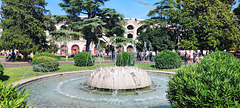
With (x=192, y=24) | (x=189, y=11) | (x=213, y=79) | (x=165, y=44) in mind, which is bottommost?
(x=213, y=79)

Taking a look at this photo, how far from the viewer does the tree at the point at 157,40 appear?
2247 centimetres

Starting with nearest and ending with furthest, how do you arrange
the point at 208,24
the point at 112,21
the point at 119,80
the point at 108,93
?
the point at 108,93, the point at 119,80, the point at 208,24, the point at 112,21

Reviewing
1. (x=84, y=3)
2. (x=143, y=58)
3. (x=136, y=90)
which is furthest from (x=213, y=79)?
(x=84, y=3)

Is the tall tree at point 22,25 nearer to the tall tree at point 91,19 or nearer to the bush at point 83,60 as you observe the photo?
the tall tree at point 91,19

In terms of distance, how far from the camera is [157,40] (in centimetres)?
2256

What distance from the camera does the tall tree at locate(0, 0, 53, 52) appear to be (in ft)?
60.0

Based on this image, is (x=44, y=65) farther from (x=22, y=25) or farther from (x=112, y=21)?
(x=112, y=21)

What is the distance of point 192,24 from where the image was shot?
794 inches

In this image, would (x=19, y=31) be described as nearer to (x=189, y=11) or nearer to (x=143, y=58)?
(x=143, y=58)

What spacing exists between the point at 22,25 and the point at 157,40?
1661cm

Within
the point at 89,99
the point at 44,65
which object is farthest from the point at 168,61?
the point at 89,99

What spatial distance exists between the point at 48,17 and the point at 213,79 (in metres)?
22.3

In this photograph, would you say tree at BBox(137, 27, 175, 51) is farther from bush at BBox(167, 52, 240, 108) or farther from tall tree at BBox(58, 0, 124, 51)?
bush at BBox(167, 52, 240, 108)

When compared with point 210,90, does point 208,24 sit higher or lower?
higher
